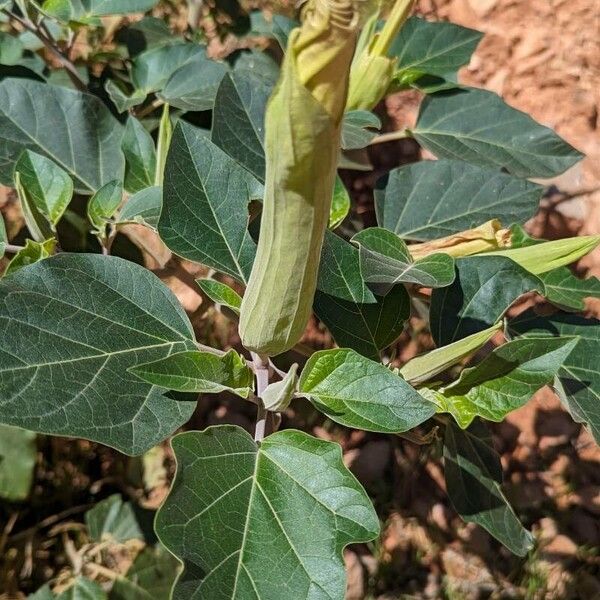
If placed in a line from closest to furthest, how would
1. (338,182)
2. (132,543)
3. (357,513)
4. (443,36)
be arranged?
(357,513) → (338,182) → (443,36) → (132,543)

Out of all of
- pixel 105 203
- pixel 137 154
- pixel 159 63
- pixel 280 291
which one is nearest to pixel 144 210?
pixel 105 203

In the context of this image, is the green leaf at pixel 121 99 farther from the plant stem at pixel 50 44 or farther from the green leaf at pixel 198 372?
the green leaf at pixel 198 372

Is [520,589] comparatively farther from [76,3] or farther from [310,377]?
[76,3]

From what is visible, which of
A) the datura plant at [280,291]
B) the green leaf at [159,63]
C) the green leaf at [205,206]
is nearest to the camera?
the datura plant at [280,291]

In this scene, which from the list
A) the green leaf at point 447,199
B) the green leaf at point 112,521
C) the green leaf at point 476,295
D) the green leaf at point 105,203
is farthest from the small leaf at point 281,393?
the green leaf at point 112,521

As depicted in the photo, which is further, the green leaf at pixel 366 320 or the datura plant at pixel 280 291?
the green leaf at pixel 366 320

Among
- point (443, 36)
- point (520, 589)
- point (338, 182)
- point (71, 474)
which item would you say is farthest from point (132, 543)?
point (443, 36)

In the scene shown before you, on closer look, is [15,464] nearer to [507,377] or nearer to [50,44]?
[50,44]
